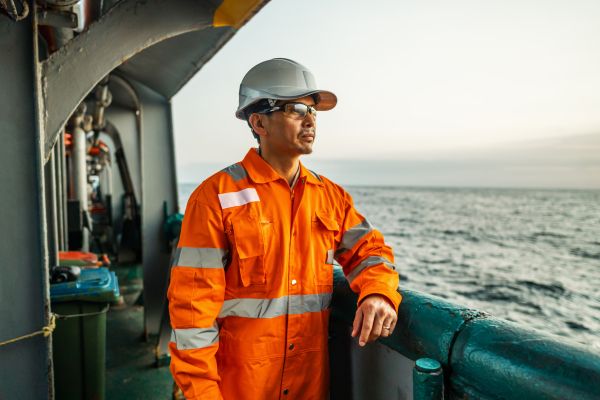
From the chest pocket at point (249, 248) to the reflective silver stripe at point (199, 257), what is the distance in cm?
8

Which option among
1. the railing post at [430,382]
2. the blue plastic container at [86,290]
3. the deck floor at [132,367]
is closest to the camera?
the railing post at [430,382]

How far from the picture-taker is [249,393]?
1451 mm


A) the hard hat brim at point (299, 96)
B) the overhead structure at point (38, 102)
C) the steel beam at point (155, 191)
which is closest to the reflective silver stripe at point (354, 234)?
the hard hat brim at point (299, 96)

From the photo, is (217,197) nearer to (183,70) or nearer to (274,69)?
(274,69)

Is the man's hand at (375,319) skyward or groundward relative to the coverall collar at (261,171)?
groundward

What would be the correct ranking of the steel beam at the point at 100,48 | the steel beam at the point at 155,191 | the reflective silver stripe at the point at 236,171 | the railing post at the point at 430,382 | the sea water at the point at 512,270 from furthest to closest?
the sea water at the point at 512,270 → the steel beam at the point at 155,191 → the steel beam at the point at 100,48 → the reflective silver stripe at the point at 236,171 → the railing post at the point at 430,382

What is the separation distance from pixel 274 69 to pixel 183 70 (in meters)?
2.63

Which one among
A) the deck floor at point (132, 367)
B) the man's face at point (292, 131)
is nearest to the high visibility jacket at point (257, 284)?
the man's face at point (292, 131)

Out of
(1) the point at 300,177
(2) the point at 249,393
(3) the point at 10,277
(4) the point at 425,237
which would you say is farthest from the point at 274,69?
(4) the point at 425,237

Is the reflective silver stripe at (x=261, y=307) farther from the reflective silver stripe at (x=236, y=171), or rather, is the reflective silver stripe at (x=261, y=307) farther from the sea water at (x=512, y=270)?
the sea water at (x=512, y=270)

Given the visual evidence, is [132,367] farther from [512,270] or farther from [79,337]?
[512,270]

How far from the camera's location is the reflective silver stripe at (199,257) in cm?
139

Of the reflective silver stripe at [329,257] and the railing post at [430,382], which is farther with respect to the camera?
the reflective silver stripe at [329,257]


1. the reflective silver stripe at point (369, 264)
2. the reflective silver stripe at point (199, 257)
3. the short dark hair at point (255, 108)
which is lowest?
the reflective silver stripe at point (369, 264)
